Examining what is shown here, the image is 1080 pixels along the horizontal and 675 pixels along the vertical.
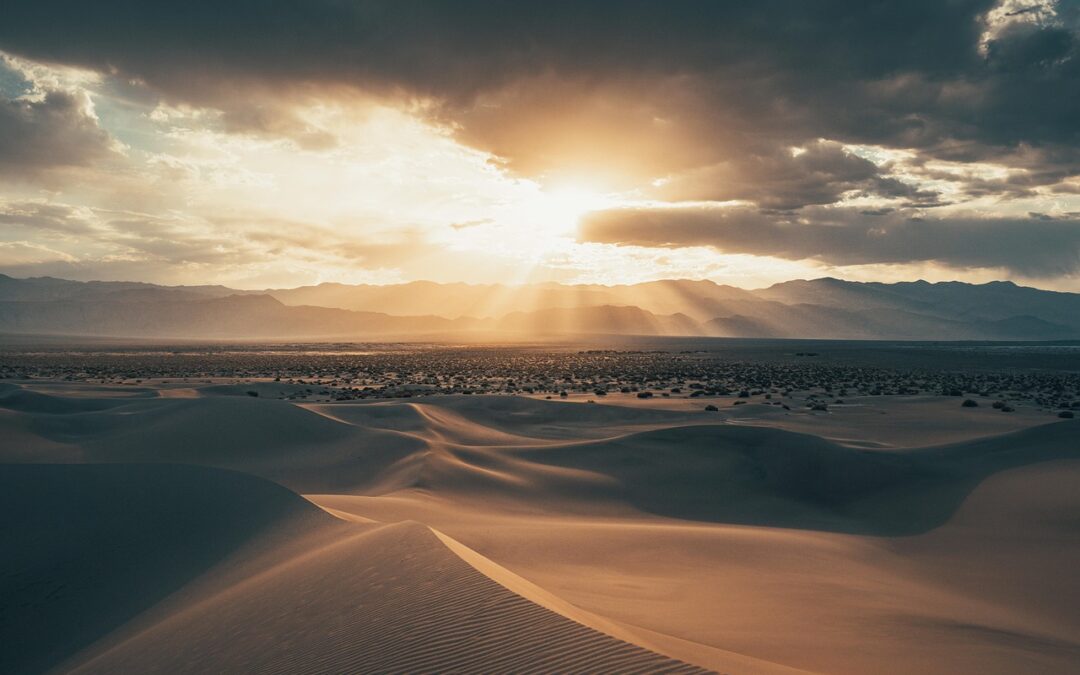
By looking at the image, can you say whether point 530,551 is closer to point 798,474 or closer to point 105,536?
point 105,536

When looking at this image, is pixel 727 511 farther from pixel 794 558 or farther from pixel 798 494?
pixel 794 558

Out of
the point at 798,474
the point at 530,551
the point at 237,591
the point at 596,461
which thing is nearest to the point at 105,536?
the point at 237,591

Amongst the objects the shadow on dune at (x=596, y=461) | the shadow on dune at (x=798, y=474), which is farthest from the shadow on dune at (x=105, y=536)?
the shadow on dune at (x=798, y=474)

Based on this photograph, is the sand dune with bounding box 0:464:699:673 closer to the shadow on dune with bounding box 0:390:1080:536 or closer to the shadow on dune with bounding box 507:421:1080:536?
the shadow on dune with bounding box 0:390:1080:536

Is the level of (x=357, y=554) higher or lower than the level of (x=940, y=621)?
higher

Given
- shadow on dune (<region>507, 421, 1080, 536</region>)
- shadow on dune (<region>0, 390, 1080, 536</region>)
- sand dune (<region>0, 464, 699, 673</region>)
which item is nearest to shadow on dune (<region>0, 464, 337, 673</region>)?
sand dune (<region>0, 464, 699, 673</region>)

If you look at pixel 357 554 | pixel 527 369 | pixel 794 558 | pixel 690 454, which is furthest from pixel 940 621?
pixel 527 369
